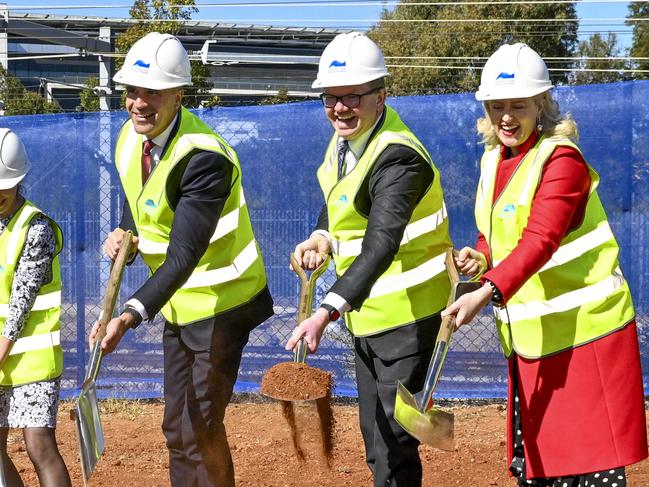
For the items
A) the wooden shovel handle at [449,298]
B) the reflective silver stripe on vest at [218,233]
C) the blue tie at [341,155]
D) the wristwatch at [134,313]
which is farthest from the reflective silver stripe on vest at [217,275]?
the wooden shovel handle at [449,298]

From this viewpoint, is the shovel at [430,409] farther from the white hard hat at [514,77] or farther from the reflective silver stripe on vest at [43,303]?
the reflective silver stripe on vest at [43,303]

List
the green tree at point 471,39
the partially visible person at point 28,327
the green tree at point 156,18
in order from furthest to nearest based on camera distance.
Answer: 1. the green tree at point 471,39
2. the green tree at point 156,18
3. the partially visible person at point 28,327

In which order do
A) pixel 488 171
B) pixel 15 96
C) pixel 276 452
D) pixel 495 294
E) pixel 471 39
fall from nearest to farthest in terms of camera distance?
pixel 495 294
pixel 488 171
pixel 276 452
pixel 15 96
pixel 471 39

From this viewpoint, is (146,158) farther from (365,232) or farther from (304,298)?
(365,232)

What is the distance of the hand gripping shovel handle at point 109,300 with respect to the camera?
379cm

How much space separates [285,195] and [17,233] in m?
3.15

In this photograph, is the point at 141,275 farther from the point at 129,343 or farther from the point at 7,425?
the point at 7,425

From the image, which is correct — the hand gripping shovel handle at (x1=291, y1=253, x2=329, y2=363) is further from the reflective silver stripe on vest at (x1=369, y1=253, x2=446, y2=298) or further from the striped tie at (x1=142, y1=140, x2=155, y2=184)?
the striped tie at (x1=142, y1=140, x2=155, y2=184)

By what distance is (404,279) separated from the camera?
12.7 ft

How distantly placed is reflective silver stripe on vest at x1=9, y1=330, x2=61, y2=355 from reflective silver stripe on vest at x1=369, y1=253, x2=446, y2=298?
140 cm

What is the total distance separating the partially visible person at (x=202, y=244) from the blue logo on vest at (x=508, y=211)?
1.08 metres

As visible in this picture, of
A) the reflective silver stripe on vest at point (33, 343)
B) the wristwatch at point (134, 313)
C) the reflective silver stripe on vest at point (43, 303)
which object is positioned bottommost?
the reflective silver stripe on vest at point (33, 343)

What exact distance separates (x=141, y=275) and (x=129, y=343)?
50 centimetres

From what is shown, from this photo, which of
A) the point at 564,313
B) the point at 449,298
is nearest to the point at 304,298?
the point at 449,298
